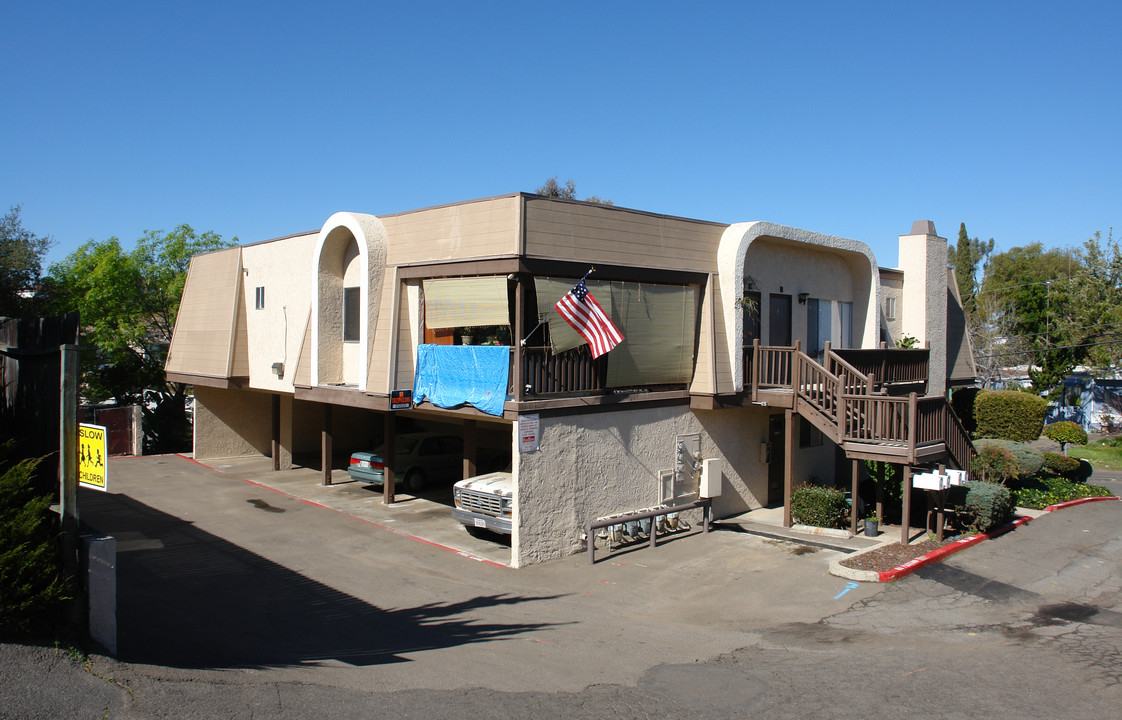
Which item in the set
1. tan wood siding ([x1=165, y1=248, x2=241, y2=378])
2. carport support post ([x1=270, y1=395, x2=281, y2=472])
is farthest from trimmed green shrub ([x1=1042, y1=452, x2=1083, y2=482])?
tan wood siding ([x1=165, y1=248, x2=241, y2=378])

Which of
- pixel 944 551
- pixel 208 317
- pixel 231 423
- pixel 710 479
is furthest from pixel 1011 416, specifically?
pixel 231 423

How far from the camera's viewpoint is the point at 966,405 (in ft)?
72.6

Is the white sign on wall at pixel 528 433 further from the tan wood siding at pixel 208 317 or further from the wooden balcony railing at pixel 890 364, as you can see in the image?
the tan wood siding at pixel 208 317

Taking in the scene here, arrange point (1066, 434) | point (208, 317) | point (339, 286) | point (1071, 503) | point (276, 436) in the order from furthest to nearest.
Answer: point (1066, 434) < point (276, 436) < point (208, 317) < point (1071, 503) < point (339, 286)

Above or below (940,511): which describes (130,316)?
above

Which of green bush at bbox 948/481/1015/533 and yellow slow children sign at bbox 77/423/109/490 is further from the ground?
yellow slow children sign at bbox 77/423/109/490

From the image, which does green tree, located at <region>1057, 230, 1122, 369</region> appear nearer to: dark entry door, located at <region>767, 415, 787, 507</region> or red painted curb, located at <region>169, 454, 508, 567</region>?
dark entry door, located at <region>767, 415, 787, 507</region>

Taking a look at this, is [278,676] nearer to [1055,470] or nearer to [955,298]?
[1055,470]

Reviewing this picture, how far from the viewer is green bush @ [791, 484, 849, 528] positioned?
1487 centimetres

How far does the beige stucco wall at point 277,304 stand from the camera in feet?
60.8

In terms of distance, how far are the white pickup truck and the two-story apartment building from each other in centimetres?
78

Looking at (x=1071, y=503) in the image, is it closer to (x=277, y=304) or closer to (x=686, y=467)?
(x=686, y=467)

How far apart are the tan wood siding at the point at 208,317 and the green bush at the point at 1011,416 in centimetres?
2137

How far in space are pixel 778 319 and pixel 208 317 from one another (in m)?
16.3
